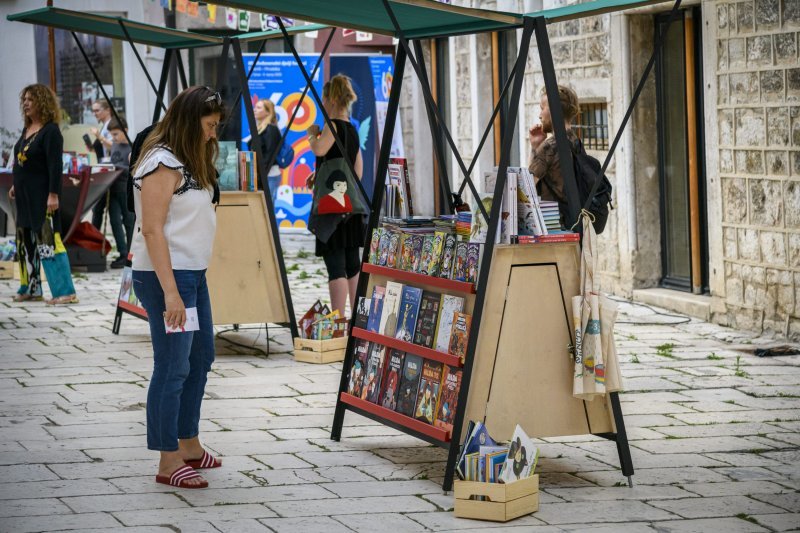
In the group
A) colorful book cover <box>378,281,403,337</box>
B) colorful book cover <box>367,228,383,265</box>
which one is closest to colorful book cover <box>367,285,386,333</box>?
colorful book cover <box>378,281,403,337</box>

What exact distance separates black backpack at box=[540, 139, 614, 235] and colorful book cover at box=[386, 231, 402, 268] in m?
0.87

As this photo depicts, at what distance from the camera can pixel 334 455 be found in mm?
6602

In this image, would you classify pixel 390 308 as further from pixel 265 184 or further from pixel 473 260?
pixel 265 184

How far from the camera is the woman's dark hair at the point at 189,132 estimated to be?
590 centimetres

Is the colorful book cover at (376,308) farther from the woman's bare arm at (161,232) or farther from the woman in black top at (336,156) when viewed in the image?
the woman in black top at (336,156)

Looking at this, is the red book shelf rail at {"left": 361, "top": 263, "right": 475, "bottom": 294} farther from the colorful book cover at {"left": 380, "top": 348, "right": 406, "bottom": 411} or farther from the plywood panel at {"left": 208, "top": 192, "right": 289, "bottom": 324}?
the plywood panel at {"left": 208, "top": 192, "right": 289, "bottom": 324}

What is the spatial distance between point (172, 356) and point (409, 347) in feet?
3.69

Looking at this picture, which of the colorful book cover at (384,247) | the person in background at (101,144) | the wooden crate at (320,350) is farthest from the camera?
the person in background at (101,144)

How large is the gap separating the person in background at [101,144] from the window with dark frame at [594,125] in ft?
18.7

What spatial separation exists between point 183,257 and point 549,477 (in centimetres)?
194

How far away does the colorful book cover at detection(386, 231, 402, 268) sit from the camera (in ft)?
21.8

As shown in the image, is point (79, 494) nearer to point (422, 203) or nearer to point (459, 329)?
point (459, 329)

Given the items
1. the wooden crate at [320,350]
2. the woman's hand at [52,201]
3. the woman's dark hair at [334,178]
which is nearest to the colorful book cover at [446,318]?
the wooden crate at [320,350]

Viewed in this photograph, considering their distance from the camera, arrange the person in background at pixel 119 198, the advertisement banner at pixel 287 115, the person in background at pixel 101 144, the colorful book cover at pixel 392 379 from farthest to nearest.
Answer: the advertisement banner at pixel 287 115, the person in background at pixel 101 144, the person in background at pixel 119 198, the colorful book cover at pixel 392 379
